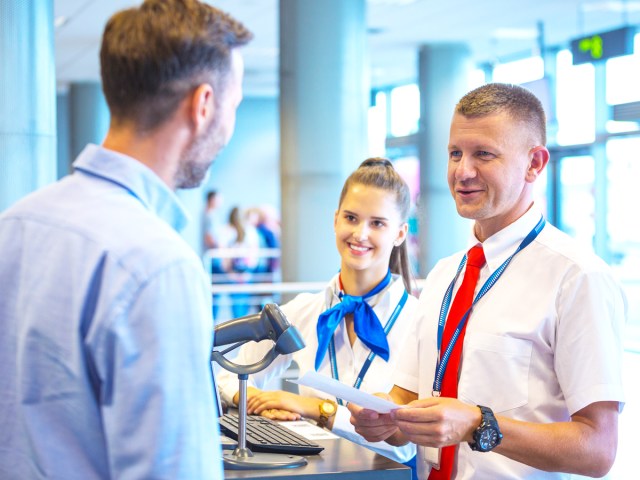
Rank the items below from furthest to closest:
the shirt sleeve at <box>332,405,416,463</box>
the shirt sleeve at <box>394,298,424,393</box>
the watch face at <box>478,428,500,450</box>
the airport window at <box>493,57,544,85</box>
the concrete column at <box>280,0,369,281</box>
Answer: the airport window at <box>493,57,544,85</box>
the concrete column at <box>280,0,369,281</box>
the shirt sleeve at <box>332,405,416,463</box>
the shirt sleeve at <box>394,298,424,393</box>
the watch face at <box>478,428,500,450</box>

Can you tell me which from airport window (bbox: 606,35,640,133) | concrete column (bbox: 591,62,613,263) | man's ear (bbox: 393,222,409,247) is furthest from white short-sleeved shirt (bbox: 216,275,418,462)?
concrete column (bbox: 591,62,613,263)

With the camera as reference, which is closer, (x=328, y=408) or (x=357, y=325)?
(x=328, y=408)

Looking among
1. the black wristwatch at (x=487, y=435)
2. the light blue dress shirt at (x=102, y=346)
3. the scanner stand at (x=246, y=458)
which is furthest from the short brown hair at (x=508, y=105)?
the light blue dress shirt at (x=102, y=346)

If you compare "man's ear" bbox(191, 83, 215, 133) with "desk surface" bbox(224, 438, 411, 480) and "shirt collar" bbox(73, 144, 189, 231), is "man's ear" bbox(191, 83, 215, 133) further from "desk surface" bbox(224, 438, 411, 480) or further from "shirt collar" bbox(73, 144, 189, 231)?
"desk surface" bbox(224, 438, 411, 480)

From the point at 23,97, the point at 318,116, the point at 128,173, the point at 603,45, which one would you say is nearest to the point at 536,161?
the point at 128,173

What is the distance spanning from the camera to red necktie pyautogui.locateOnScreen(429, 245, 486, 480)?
1.96 m

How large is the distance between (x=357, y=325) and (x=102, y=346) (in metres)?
1.69

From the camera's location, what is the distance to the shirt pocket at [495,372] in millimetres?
1871

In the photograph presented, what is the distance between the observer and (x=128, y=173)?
115 cm

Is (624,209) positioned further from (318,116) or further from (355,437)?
(355,437)

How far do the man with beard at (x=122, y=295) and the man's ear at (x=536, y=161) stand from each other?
1.05 metres

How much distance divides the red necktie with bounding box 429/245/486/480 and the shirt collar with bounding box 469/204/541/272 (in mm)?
44

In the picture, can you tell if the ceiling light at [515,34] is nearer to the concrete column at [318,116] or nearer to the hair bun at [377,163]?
the concrete column at [318,116]

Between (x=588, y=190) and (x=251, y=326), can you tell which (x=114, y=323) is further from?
(x=588, y=190)
